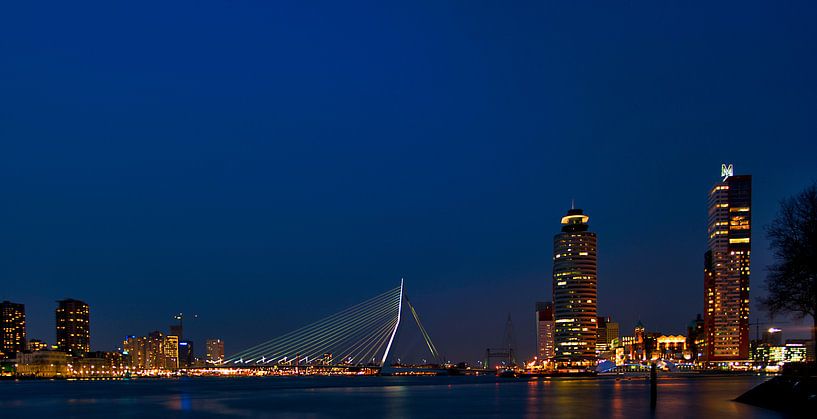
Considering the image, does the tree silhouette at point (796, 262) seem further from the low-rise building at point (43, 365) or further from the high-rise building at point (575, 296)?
the low-rise building at point (43, 365)

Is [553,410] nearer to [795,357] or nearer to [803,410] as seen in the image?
[803,410]

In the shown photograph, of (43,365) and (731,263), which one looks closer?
(43,365)

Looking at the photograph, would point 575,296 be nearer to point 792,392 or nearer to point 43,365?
point 43,365

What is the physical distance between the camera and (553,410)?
44.2 meters

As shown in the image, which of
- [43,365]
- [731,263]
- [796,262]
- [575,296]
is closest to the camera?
[796,262]

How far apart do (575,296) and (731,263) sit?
35.3 metres

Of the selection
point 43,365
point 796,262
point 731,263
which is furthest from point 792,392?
point 43,365

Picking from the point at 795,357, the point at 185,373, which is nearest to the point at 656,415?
the point at 795,357

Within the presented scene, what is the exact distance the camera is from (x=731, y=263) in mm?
167250

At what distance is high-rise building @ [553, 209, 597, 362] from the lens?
172000mm

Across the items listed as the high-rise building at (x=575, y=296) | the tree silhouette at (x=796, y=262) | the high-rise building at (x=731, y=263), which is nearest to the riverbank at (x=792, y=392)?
the tree silhouette at (x=796, y=262)

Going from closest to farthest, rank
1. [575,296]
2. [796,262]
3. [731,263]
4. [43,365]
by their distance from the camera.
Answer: [796,262], [43,365], [731,263], [575,296]

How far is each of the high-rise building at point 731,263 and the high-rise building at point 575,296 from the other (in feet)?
89.5

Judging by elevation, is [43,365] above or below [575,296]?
below
